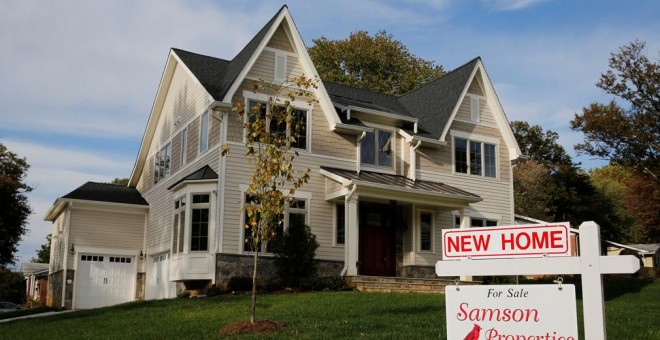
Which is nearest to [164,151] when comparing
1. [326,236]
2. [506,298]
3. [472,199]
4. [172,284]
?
[172,284]

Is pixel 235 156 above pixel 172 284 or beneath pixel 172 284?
above

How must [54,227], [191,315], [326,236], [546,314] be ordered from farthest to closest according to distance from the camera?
[54,227] → [326,236] → [191,315] → [546,314]

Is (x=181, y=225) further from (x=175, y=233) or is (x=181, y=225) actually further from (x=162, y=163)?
(x=162, y=163)

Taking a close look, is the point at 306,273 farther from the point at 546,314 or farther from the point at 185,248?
the point at 546,314

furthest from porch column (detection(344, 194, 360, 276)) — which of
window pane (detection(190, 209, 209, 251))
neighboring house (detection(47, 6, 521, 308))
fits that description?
window pane (detection(190, 209, 209, 251))

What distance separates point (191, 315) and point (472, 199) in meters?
11.1

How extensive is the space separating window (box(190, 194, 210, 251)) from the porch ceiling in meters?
3.74

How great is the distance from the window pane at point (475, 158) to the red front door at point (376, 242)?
4.20m

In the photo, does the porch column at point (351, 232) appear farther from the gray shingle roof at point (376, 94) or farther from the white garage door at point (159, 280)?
the white garage door at point (159, 280)

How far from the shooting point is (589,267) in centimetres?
521

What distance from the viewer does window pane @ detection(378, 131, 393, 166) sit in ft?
74.9

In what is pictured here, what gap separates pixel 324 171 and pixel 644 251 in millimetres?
26841

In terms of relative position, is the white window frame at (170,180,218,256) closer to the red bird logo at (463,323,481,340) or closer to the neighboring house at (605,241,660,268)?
the red bird logo at (463,323,481,340)

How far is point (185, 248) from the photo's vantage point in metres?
19.5
